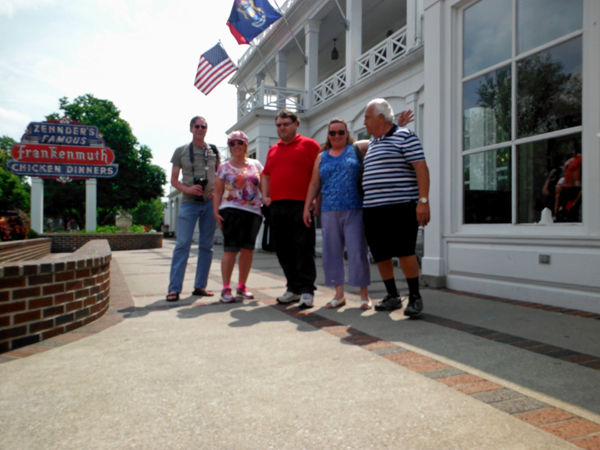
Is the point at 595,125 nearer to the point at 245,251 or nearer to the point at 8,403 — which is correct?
the point at 245,251

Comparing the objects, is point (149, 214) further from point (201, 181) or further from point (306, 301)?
point (306, 301)

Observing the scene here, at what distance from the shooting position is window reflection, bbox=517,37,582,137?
3889 millimetres

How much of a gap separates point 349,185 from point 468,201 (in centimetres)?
179

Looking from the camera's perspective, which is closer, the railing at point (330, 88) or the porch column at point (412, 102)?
the porch column at point (412, 102)

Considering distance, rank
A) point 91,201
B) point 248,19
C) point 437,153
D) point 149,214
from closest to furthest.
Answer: point 437,153
point 248,19
point 91,201
point 149,214

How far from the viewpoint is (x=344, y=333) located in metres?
2.98

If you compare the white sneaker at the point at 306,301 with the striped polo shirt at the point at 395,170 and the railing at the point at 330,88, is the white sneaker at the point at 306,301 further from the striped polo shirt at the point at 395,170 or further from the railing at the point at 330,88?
the railing at the point at 330,88

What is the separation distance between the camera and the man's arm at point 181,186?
15.1ft

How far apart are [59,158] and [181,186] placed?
16.3 metres

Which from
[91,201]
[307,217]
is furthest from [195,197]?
[91,201]

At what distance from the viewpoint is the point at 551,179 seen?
4074mm

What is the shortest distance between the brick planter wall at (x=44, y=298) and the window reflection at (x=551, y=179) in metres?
3.78

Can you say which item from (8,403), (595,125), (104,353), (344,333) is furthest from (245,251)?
(595,125)

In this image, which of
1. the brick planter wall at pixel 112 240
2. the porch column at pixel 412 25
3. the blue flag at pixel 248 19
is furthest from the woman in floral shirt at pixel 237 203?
the brick planter wall at pixel 112 240
